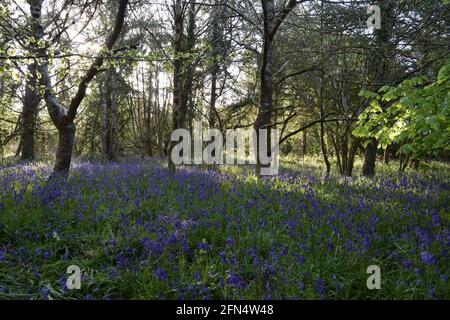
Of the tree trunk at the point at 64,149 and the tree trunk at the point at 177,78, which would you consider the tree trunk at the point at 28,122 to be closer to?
the tree trunk at the point at 64,149

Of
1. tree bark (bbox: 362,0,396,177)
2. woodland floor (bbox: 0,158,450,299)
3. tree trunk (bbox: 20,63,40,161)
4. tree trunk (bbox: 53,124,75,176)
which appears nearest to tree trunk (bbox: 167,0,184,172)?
tree trunk (bbox: 53,124,75,176)

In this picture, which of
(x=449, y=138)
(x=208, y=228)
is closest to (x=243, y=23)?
(x=449, y=138)

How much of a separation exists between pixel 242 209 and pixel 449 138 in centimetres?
350

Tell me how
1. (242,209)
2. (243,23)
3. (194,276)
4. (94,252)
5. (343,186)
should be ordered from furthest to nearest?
(243,23) → (343,186) → (242,209) → (94,252) → (194,276)

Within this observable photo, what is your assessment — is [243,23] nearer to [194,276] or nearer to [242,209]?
[242,209]

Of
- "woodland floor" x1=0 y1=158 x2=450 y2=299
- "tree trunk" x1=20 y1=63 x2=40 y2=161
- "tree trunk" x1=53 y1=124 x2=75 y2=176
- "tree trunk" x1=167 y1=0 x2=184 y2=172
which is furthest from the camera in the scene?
"tree trunk" x1=20 y1=63 x2=40 y2=161

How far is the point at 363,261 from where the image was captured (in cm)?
312

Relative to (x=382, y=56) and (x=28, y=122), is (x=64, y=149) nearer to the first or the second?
(x=382, y=56)

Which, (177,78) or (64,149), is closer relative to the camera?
(64,149)

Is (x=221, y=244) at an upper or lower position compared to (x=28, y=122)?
lower

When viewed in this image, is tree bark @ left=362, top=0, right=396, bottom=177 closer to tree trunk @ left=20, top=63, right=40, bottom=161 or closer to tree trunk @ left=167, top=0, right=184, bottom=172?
tree trunk @ left=167, top=0, right=184, bottom=172

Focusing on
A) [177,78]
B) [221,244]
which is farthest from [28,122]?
[221,244]

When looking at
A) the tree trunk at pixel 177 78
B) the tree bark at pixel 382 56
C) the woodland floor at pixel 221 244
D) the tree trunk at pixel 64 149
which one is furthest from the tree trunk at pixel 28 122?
the tree bark at pixel 382 56

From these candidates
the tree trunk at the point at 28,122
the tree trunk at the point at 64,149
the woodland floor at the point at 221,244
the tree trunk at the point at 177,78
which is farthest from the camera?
the tree trunk at the point at 28,122
